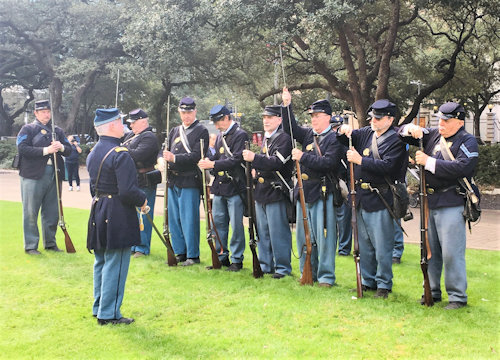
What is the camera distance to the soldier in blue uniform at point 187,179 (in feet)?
26.2

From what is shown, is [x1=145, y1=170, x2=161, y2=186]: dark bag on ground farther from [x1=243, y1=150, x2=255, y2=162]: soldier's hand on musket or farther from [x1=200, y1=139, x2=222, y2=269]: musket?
[x1=243, y1=150, x2=255, y2=162]: soldier's hand on musket

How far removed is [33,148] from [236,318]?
476 cm

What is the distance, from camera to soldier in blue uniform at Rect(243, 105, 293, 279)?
7.12m

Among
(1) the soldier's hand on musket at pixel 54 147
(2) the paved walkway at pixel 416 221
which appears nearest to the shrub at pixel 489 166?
(2) the paved walkway at pixel 416 221

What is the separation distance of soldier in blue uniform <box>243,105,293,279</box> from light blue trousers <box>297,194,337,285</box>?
14.7 inches

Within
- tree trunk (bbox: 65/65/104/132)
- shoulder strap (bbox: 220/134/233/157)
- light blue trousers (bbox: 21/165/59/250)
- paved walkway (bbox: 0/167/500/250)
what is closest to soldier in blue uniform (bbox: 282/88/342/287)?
shoulder strap (bbox: 220/134/233/157)

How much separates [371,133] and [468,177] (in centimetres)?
122

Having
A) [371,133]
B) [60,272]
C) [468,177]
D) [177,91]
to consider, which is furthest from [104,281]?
[177,91]

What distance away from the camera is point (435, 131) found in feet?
20.1

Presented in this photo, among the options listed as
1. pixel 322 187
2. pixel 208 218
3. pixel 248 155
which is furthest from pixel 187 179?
pixel 322 187

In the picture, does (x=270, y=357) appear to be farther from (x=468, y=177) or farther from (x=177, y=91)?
(x=177, y=91)

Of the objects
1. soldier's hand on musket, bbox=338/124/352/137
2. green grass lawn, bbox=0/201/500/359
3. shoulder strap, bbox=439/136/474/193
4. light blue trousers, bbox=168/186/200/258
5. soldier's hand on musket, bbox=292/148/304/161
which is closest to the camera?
green grass lawn, bbox=0/201/500/359

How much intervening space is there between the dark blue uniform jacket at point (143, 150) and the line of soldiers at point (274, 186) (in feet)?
0.07

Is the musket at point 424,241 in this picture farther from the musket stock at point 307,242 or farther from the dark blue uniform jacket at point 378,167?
the musket stock at point 307,242
